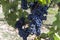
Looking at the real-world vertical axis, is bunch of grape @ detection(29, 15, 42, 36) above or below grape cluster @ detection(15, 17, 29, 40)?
above

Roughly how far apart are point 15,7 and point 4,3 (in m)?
0.08

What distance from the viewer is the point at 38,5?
3.97ft

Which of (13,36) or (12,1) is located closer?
(12,1)

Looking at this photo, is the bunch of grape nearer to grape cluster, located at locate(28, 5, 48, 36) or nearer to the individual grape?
grape cluster, located at locate(28, 5, 48, 36)

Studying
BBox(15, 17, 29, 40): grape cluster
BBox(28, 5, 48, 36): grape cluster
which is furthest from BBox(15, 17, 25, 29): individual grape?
BBox(28, 5, 48, 36): grape cluster

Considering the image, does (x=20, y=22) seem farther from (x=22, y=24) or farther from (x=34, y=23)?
(x=34, y=23)

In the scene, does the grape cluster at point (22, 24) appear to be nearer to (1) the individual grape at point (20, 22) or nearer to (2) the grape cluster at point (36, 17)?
(1) the individual grape at point (20, 22)

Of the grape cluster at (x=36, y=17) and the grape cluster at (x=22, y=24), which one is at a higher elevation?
the grape cluster at (x=36, y=17)

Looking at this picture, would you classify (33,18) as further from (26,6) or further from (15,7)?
(15,7)

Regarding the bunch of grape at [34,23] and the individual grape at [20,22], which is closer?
the bunch of grape at [34,23]

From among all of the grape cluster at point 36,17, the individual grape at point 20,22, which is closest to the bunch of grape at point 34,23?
the grape cluster at point 36,17

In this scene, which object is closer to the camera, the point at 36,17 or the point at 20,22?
the point at 36,17

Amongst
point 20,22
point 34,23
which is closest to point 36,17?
point 34,23

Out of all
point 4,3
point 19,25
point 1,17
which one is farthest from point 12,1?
point 1,17
